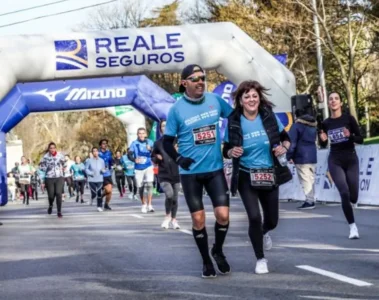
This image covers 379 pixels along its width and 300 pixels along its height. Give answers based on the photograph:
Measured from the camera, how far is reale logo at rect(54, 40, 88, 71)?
71.3 feet

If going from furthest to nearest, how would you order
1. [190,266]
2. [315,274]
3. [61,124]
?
[61,124], [190,266], [315,274]

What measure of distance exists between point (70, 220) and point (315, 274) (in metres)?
13.2

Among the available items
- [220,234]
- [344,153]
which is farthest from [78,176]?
[220,234]

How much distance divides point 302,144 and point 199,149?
11.8 m

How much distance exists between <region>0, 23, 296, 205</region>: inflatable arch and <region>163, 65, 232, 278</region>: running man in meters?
12.3

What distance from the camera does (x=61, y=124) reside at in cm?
11212

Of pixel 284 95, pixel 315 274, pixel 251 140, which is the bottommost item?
pixel 315 274

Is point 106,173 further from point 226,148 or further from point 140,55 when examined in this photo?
point 226,148

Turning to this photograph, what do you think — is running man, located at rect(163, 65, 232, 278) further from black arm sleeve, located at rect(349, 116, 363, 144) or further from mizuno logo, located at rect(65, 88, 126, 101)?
mizuno logo, located at rect(65, 88, 126, 101)

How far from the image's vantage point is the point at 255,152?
368 inches

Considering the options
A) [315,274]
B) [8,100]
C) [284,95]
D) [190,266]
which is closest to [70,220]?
[284,95]

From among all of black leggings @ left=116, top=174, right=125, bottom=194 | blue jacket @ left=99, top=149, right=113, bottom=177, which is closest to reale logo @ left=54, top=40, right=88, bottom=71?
blue jacket @ left=99, top=149, right=113, bottom=177

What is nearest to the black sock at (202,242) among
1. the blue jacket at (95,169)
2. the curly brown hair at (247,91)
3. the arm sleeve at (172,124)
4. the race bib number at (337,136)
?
the arm sleeve at (172,124)

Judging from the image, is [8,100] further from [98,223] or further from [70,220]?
→ [98,223]
